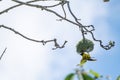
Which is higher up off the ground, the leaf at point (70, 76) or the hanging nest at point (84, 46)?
the hanging nest at point (84, 46)

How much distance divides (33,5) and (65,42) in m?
0.69

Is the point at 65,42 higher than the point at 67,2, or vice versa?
the point at 67,2

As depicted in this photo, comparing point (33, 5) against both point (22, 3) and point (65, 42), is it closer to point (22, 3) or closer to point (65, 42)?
point (22, 3)

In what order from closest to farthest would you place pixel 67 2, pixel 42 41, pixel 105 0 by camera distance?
pixel 105 0
pixel 42 41
pixel 67 2

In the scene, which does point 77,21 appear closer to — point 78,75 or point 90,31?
point 90,31

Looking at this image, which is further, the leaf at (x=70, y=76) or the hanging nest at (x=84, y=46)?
the hanging nest at (x=84, y=46)

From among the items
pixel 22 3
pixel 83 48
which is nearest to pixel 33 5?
pixel 22 3

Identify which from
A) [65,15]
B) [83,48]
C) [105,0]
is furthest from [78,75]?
[65,15]

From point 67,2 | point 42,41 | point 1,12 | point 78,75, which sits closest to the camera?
point 78,75

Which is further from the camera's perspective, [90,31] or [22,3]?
[90,31]

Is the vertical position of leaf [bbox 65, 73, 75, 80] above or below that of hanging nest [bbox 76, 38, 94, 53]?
below

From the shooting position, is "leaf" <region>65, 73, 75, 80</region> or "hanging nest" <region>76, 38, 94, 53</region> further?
"hanging nest" <region>76, 38, 94, 53</region>

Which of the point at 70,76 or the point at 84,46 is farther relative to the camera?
the point at 84,46

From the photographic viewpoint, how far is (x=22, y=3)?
411 cm
